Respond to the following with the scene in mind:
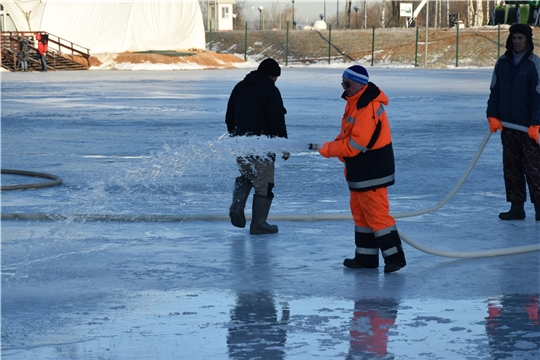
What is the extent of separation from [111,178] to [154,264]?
4.69 m

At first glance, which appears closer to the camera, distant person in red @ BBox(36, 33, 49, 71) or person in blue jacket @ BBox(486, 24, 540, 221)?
person in blue jacket @ BBox(486, 24, 540, 221)

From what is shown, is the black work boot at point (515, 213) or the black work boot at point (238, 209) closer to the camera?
the black work boot at point (238, 209)

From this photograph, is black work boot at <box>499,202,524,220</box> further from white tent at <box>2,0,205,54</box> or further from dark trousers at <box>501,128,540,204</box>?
white tent at <box>2,0,205,54</box>

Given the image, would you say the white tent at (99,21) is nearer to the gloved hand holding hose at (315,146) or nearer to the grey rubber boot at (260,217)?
the grey rubber boot at (260,217)

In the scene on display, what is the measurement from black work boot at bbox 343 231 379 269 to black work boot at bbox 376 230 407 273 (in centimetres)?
12

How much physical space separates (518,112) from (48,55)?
46.6 meters

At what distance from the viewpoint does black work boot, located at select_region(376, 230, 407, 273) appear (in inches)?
262

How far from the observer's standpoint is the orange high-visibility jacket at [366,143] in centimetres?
648

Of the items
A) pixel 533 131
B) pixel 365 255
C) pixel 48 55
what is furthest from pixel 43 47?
pixel 365 255

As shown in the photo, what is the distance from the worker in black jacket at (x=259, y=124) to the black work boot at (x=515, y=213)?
7.33ft

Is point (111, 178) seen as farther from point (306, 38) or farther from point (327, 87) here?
point (306, 38)

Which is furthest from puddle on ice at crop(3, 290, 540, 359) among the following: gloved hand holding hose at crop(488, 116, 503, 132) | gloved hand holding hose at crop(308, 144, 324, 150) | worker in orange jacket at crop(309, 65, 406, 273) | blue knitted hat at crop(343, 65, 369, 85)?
gloved hand holding hose at crop(488, 116, 503, 132)

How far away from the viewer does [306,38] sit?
76688 mm

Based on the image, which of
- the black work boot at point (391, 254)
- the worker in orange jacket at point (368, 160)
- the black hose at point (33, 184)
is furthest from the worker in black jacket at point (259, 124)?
the black hose at point (33, 184)
